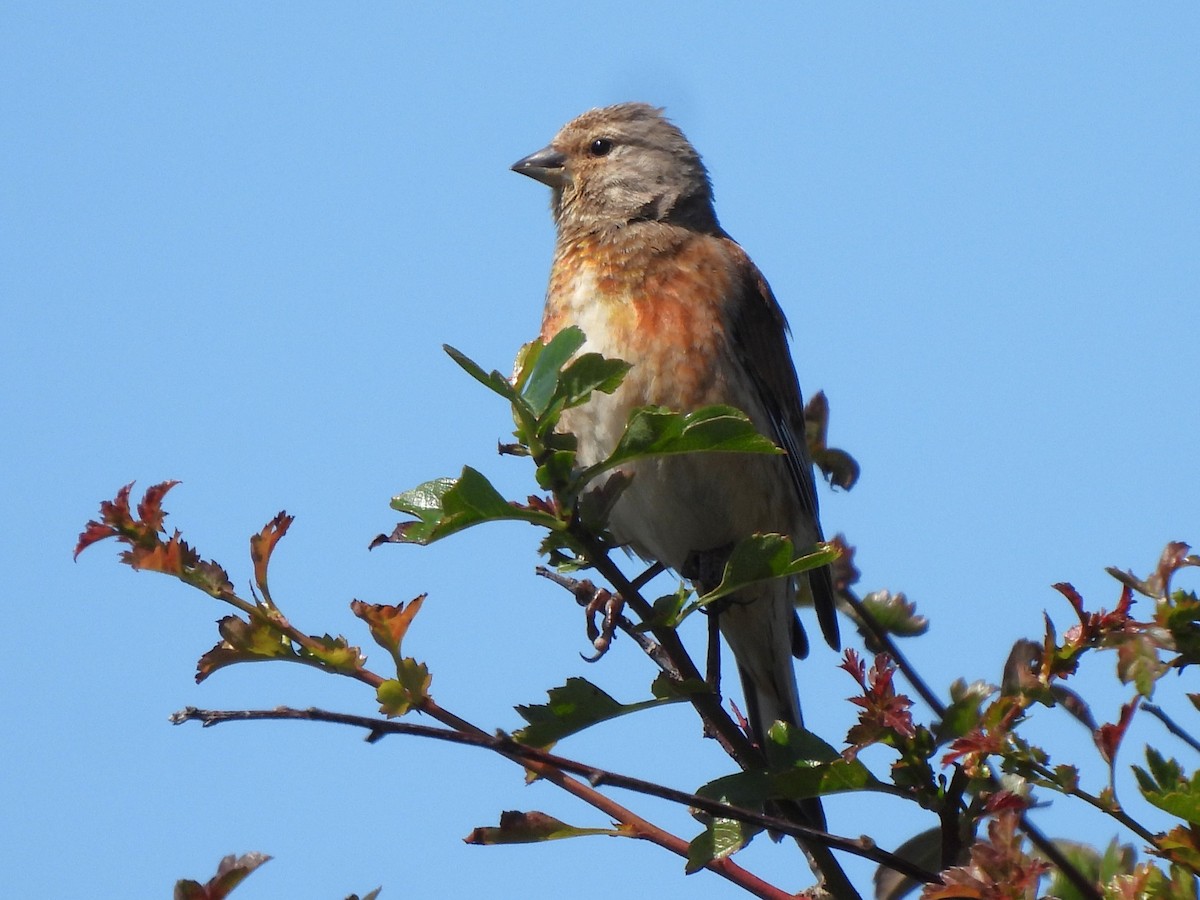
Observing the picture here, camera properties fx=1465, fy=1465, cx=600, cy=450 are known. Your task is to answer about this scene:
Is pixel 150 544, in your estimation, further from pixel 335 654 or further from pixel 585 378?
pixel 585 378

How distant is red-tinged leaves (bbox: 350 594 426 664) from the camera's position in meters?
2.02

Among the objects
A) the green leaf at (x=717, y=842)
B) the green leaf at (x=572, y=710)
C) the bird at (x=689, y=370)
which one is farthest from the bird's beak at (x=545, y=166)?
the green leaf at (x=717, y=842)

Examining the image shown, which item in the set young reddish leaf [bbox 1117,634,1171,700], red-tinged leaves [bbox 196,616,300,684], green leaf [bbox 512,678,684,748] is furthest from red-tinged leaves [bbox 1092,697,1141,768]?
red-tinged leaves [bbox 196,616,300,684]

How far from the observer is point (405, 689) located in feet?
6.48

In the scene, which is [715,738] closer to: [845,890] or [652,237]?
[845,890]

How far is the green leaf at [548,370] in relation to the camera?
212 centimetres

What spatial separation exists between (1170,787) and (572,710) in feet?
2.97

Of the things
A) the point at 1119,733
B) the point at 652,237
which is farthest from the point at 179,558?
the point at 652,237

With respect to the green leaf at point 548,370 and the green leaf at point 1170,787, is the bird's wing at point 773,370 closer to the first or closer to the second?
the green leaf at point 548,370

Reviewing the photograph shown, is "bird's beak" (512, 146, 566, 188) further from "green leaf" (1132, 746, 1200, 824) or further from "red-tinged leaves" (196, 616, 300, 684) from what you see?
"green leaf" (1132, 746, 1200, 824)

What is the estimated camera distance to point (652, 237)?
4.91 meters

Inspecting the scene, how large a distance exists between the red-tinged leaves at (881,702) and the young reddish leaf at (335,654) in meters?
0.67

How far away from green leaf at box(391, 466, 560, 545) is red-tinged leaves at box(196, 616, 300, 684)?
25cm

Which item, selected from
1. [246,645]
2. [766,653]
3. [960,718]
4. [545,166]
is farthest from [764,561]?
[545,166]
